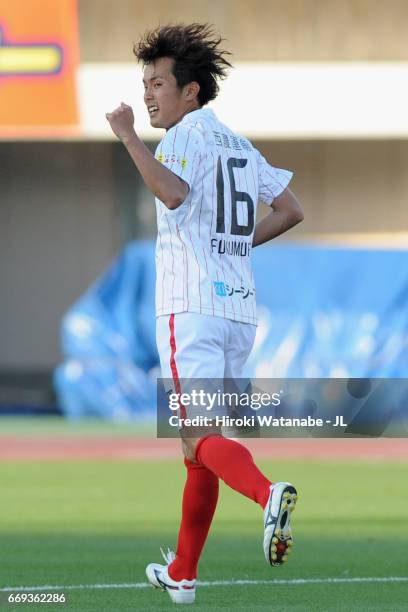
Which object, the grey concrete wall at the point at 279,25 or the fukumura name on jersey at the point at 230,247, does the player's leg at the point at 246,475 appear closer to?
the fukumura name on jersey at the point at 230,247

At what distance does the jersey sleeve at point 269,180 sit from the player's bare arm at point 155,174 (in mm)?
694

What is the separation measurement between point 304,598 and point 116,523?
3.48 metres

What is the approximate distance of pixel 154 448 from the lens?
1590cm

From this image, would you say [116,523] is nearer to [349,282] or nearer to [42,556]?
[42,556]

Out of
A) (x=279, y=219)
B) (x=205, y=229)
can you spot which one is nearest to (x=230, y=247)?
(x=205, y=229)

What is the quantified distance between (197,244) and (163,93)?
A: 0.70 m

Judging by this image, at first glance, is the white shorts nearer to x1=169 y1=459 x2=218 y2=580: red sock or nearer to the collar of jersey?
x1=169 y1=459 x2=218 y2=580: red sock

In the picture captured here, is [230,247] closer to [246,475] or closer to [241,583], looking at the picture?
[246,475]

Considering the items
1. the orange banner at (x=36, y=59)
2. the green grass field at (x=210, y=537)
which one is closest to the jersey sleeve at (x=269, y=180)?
the green grass field at (x=210, y=537)

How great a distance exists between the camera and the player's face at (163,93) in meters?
5.88

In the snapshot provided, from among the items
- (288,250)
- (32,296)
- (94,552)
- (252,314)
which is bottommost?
(32,296)

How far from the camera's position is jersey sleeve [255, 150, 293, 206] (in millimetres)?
6137

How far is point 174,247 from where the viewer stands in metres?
5.68

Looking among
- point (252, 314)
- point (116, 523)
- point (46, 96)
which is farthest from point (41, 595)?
point (46, 96)
